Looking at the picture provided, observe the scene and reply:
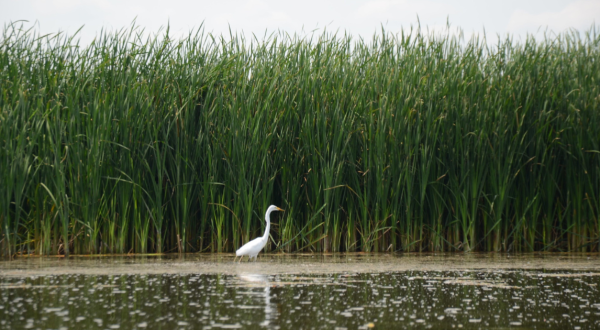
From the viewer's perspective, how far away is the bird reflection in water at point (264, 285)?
400 cm

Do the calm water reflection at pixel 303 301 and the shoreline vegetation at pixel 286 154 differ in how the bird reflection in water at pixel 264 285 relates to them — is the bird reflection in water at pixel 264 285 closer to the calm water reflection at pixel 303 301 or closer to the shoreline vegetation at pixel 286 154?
the calm water reflection at pixel 303 301

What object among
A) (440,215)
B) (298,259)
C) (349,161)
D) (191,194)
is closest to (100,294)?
(298,259)

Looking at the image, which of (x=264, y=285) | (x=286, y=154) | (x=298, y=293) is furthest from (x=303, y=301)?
(x=286, y=154)

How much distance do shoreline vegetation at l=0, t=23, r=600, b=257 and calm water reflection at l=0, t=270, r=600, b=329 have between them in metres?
2.22

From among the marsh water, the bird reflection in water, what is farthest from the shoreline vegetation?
the bird reflection in water

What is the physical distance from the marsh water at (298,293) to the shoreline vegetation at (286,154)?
3.11ft

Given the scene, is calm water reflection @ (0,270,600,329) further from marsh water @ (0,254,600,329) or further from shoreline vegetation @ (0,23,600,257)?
shoreline vegetation @ (0,23,600,257)

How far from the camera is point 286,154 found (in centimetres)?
833

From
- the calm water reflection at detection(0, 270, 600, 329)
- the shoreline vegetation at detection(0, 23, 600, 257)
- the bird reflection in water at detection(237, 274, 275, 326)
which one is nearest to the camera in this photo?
the calm water reflection at detection(0, 270, 600, 329)

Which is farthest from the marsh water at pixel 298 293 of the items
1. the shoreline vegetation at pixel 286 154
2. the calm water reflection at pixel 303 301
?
the shoreline vegetation at pixel 286 154

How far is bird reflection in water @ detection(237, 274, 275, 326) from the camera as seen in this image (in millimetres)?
4004

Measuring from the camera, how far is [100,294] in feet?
15.8

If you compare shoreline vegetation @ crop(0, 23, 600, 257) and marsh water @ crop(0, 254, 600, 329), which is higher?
shoreline vegetation @ crop(0, 23, 600, 257)

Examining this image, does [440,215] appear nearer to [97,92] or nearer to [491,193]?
[491,193]
